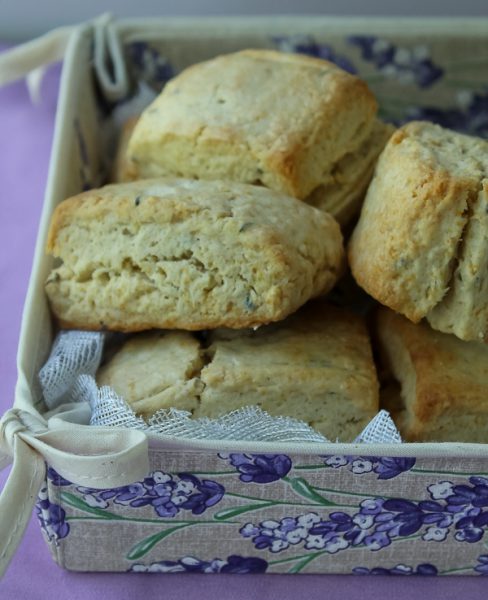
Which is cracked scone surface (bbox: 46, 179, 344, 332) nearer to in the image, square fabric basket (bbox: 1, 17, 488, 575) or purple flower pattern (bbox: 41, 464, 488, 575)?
square fabric basket (bbox: 1, 17, 488, 575)

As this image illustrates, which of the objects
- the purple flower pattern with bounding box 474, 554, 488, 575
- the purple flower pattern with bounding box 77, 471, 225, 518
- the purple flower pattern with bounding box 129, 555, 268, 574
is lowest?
the purple flower pattern with bounding box 474, 554, 488, 575

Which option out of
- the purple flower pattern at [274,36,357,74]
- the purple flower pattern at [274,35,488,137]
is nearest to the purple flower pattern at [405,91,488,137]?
the purple flower pattern at [274,35,488,137]

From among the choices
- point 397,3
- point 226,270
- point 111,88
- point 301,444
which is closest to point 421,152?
point 226,270

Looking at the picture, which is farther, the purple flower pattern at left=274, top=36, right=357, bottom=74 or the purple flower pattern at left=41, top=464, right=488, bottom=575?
the purple flower pattern at left=274, top=36, right=357, bottom=74

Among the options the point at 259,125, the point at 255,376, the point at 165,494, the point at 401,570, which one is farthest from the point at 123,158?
the point at 401,570

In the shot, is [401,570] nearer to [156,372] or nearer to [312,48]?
[156,372]

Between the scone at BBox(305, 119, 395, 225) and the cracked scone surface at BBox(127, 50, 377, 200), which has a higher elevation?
the cracked scone surface at BBox(127, 50, 377, 200)

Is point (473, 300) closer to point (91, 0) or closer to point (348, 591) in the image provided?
point (348, 591)
